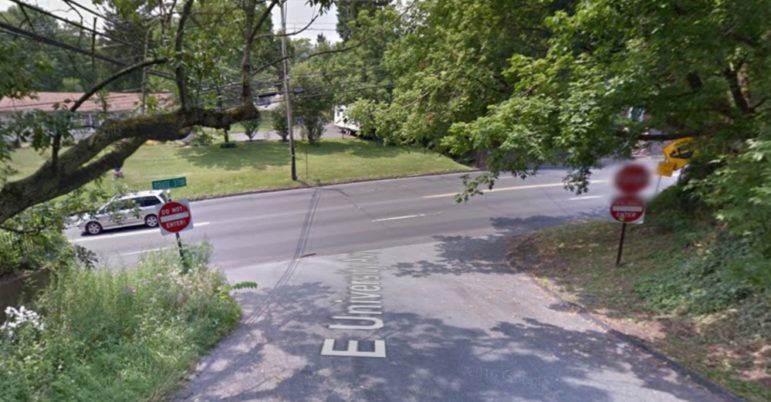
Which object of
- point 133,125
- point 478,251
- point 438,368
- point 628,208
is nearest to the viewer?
point 133,125

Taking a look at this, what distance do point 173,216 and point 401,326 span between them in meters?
4.15

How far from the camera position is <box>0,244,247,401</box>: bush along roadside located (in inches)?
154

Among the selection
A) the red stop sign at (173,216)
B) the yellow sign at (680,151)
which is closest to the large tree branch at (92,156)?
the red stop sign at (173,216)

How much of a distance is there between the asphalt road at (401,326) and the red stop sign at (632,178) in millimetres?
2576

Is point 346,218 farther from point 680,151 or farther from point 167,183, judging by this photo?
point 680,151

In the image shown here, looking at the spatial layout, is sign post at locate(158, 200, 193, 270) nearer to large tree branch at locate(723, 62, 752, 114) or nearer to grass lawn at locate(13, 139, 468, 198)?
large tree branch at locate(723, 62, 752, 114)

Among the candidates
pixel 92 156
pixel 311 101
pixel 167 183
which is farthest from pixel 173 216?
pixel 311 101

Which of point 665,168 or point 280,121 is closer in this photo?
point 665,168

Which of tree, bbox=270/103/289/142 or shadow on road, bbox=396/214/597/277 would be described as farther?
tree, bbox=270/103/289/142

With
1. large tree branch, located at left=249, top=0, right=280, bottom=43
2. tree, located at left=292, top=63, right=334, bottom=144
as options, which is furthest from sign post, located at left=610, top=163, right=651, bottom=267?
tree, located at left=292, top=63, right=334, bottom=144

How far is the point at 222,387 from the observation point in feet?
14.3

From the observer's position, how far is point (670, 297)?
21.1ft

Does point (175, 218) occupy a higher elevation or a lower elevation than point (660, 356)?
higher

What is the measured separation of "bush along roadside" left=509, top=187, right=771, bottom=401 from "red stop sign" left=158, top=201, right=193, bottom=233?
6569 mm
